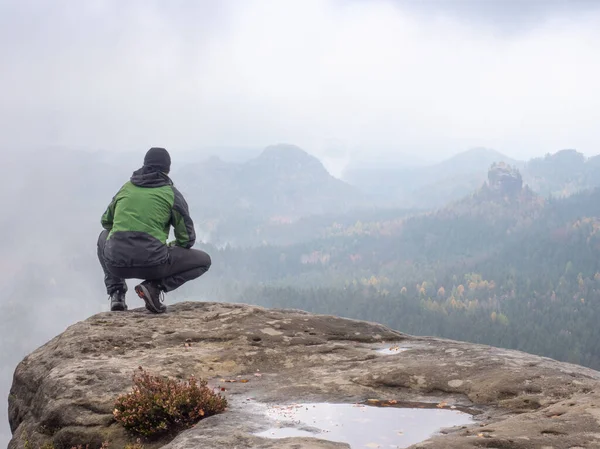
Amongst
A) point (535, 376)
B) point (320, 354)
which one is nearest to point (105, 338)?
point (320, 354)

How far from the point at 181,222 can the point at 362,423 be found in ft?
24.0

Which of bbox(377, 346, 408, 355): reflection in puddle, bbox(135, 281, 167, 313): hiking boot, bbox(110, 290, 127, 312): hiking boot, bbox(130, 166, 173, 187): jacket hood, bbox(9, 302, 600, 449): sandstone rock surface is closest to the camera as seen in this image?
bbox(9, 302, 600, 449): sandstone rock surface

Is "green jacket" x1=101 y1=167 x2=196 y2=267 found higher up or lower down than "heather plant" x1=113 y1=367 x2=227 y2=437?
higher up

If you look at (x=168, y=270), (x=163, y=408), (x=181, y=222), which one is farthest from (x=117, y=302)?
(x=163, y=408)

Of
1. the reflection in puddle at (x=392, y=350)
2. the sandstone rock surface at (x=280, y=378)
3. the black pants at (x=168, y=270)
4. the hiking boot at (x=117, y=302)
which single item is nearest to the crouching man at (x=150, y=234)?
the black pants at (x=168, y=270)

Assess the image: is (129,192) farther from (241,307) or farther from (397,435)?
(397,435)

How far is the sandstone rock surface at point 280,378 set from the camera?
7.27 metres

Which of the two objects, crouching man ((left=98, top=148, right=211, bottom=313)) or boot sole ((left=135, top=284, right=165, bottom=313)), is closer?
crouching man ((left=98, top=148, right=211, bottom=313))

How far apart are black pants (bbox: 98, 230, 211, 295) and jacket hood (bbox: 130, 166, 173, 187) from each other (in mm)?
1615

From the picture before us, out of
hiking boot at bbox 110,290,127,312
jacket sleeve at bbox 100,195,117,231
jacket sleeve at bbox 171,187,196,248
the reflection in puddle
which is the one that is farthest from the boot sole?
the reflection in puddle

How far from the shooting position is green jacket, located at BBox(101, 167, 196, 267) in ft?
42.7

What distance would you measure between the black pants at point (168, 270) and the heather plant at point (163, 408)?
17.3 ft

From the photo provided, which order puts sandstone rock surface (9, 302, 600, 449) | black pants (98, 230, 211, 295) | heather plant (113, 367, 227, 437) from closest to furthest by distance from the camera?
sandstone rock surface (9, 302, 600, 449)
heather plant (113, 367, 227, 437)
black pants (98, 230, 211, 295)

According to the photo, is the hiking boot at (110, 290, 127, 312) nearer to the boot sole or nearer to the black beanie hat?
A: the boot sole
